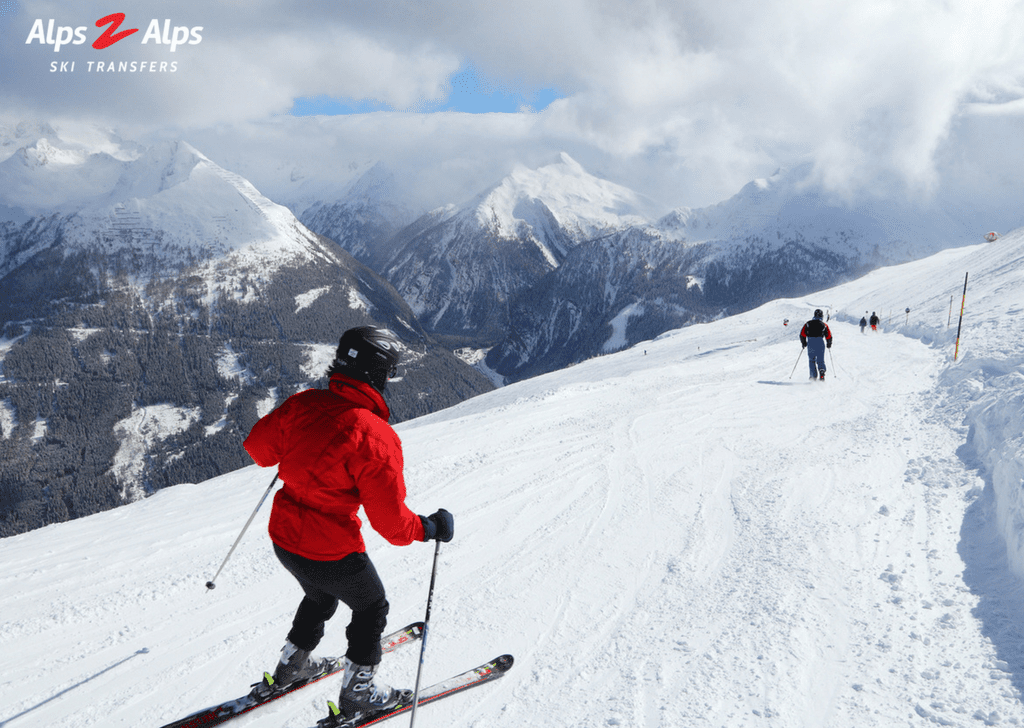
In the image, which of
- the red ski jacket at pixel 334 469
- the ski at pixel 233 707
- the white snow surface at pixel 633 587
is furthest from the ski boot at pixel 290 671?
the red ski jacket at pixel 334 469

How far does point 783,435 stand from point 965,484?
327cm

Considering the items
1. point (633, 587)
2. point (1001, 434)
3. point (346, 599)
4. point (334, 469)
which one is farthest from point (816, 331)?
point (334, 469)

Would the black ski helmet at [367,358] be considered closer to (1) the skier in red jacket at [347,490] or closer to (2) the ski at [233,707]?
(1) the skier in red jacket at [347,490]

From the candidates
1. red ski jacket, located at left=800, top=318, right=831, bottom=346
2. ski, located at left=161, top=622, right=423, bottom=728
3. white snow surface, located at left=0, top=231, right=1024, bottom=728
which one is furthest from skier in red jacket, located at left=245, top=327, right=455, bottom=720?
red ski jacket, located at left=800, top=318, right=831, bottom=346

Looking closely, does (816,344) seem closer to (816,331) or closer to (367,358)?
(816,331)

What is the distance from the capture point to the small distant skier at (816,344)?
15878 mm

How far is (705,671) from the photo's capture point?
423 cm

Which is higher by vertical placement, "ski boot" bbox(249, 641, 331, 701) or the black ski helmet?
the black ski helmet

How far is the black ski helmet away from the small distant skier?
15.6 meters

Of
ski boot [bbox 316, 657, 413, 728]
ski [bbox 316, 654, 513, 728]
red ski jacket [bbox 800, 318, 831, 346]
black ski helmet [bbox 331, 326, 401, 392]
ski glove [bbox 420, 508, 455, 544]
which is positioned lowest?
ski [bbox 316, 654, 513, 728]

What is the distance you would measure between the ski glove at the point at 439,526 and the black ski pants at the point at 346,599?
0.44 meters

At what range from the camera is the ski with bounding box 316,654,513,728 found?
402 centimetres

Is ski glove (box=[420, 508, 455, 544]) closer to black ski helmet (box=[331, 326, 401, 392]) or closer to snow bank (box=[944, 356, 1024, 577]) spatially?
black ski helmet (box=[331, 326, 401, 392])

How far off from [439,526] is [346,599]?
81cm
